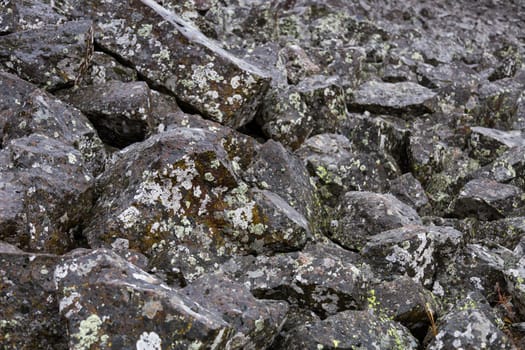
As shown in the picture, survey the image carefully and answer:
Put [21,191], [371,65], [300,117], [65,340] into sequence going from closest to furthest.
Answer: [65,340] < [21,191] < [300,117] < [371,65]

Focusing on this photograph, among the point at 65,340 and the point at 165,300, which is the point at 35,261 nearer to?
the point at 65,340

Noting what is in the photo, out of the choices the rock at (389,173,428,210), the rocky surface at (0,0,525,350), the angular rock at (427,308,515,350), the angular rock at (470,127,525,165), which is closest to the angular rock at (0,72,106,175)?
the rocky surface at (0,0,525,350)

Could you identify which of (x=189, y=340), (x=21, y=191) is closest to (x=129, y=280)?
(x=189, y=340)

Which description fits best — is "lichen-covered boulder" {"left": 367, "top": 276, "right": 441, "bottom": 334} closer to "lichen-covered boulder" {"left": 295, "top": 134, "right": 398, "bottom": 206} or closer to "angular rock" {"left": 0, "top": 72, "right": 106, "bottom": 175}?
"lichen-covered boulder" {"left": 295, "top": 134, "right": 398, "bottom": 206}

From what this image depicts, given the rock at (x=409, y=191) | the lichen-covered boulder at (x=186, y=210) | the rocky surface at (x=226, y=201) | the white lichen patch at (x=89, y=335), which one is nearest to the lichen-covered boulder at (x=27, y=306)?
the rocky surface at (x=226, y=201)

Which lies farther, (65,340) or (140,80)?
(140,80)

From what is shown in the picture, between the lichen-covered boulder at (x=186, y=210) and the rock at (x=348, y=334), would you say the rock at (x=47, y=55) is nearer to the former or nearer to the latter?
the lichen-covered boulder at (x=186, y=210)
